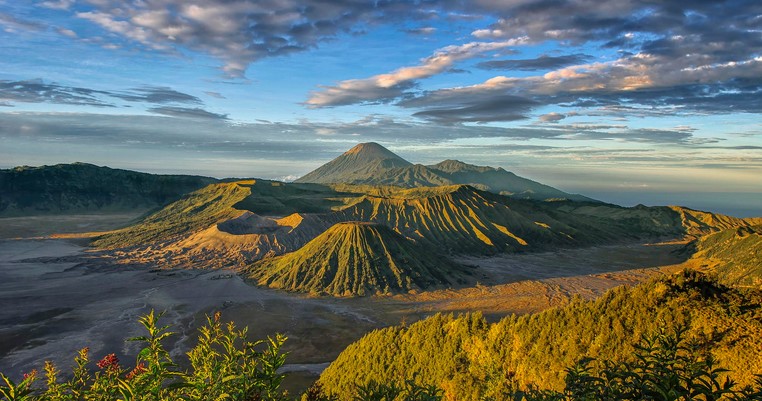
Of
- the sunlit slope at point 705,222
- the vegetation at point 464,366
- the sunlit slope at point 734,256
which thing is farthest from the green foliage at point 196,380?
the sunlit slope at point 705,222

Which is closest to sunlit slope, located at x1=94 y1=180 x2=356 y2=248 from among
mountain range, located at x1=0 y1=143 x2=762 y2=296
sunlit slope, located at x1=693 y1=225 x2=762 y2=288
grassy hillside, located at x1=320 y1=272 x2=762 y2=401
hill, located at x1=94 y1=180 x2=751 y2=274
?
hill, located at x1=94 y1=180 x2=751 y2=274

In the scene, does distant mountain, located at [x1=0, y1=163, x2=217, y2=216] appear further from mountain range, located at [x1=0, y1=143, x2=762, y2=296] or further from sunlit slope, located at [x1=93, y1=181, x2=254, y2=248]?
sunlit slope, located at [x1=93, y1=181, x2=254, y2=248]

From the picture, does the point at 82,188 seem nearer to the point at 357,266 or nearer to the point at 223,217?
the point at 223,217

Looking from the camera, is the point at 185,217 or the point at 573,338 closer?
the point at 573,338

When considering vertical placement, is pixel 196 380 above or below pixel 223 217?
above

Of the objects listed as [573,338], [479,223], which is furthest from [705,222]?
[573,338]

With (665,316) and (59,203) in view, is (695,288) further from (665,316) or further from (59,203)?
(59,203)

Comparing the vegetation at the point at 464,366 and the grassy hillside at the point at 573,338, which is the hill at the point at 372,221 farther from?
the grassy hillside at the point at 573,338
